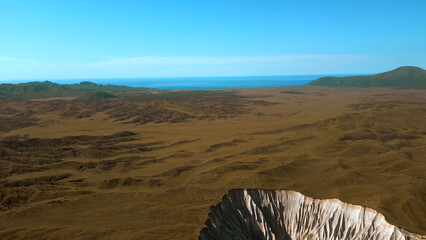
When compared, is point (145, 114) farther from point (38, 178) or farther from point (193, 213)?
point (193, 213)

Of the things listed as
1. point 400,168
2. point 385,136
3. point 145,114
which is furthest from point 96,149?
point 385,136

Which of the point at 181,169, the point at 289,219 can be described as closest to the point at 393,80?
the point at 181,169

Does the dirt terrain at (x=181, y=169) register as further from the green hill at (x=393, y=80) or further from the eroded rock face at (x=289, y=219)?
the green hill at (x=393, y=80)

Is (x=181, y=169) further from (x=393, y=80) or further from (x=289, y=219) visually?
(x=393, y=80)

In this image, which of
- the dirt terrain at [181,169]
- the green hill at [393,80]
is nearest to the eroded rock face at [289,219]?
the dirt terrain at [181,169]

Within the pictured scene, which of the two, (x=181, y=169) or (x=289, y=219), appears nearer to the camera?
(x=289, y=219)

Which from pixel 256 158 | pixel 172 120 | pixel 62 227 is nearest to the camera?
pixel 62 227
